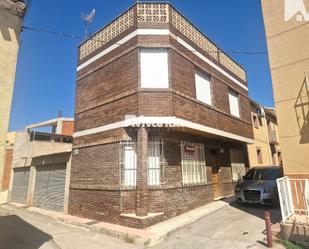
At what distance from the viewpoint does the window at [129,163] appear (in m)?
10.1


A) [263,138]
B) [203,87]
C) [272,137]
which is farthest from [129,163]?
[272,137]

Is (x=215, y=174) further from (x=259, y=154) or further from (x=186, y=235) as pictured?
(x=259, y=154)

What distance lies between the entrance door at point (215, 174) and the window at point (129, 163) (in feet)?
15.8

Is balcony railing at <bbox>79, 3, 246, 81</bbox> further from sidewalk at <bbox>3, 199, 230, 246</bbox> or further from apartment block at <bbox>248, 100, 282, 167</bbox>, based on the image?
sidewalk at <bbox>3, 199, 230, 246</bbox>

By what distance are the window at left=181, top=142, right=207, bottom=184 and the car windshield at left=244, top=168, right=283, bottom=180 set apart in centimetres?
223

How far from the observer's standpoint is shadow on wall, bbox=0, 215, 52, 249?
7.82 m

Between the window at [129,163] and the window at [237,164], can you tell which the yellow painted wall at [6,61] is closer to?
the window at [129,163]

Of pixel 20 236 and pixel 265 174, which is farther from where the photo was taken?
pixel 265 174

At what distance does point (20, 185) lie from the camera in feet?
62.8

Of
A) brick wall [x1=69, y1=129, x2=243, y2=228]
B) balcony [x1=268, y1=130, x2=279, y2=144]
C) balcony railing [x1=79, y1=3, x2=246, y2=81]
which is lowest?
brick wall [x1=69, y1=129, x2=243, y2=228]

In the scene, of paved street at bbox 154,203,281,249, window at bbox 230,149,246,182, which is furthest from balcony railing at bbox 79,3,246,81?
paved street at bbox 154,203,281,249

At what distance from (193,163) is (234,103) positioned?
244 inches

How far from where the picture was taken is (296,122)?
25.5ft

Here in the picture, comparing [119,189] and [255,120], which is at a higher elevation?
[255,120]
